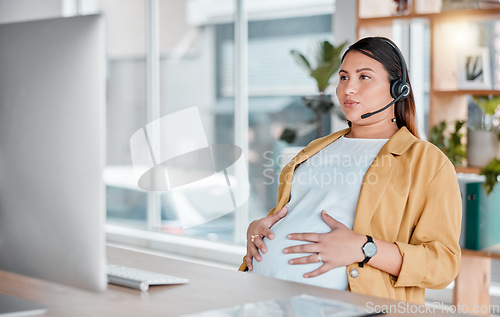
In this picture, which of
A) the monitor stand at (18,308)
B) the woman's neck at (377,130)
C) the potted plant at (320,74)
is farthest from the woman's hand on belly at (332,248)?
the potted plant at (320,74)

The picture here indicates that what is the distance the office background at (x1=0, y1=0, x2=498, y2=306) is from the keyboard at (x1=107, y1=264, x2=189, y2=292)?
2.88 m

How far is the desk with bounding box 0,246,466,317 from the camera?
115 cm

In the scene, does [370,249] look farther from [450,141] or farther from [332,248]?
[450,141]

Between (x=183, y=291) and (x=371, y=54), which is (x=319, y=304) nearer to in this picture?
(x=183, y=291)

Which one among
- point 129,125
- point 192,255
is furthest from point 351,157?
point 129,125

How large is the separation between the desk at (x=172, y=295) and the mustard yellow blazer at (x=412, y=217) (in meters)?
0.38

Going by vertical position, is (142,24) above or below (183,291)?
above

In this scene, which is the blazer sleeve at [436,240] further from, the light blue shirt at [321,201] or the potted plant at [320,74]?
the potted plant at [320,74]

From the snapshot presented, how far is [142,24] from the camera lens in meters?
5.72

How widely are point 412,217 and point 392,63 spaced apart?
520 millimetres

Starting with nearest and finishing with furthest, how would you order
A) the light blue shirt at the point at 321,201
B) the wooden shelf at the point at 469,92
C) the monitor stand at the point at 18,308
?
1. the monitor stand at the point at 18,308
2. the light blue shirt at the point at 321,201
3. the wooden shelf at the point at 469,92

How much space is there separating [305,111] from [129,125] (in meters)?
1.88

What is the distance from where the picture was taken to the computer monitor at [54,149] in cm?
95

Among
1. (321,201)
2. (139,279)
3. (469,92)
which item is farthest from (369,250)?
(469,92)
